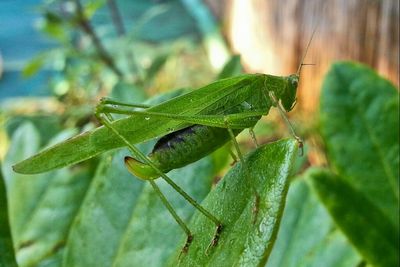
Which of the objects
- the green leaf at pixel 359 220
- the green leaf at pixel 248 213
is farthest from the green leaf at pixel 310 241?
the green leaf at pixel 248 213

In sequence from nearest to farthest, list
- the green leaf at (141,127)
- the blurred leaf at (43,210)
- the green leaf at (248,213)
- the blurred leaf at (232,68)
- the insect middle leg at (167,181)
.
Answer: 1. the green leaf at (248,213)
2. the insect middle leg at (167,181)
3. the green leaf at (141,127)
4. the blurred leaf at (43,210)
5. the blurred leaf at (232,68)

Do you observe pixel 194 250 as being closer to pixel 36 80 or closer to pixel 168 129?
pixel 168 129

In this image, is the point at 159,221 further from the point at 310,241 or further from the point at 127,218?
the point at 310,241

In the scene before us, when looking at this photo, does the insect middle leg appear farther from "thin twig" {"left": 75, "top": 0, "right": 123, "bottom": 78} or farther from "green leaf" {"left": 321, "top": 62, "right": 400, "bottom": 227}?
"thin twig" {"left": 75, "top": 0, "right": 123, "bottom": 78}

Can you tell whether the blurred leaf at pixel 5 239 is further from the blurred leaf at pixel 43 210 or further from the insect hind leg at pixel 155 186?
the blurred leaf at pixel 43 210

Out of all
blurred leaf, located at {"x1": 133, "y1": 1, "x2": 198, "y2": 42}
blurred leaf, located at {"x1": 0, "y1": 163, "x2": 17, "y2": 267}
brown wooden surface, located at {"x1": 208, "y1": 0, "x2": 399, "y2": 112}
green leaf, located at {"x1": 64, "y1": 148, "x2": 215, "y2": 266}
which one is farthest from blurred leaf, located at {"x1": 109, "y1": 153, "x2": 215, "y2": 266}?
blurred leaf, located at {"x1": 133, "y1": 1, "x2": 198, "y2": 42}

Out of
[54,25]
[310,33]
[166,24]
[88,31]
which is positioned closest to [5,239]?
[88,31]
